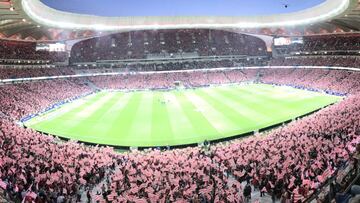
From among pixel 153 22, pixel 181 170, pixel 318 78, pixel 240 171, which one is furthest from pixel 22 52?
pixel 240 171

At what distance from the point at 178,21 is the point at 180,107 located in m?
47.2

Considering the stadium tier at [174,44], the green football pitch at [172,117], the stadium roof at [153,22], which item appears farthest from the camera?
the stadium tier at [174,44]

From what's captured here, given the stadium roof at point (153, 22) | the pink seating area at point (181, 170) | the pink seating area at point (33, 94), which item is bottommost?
the pink seating area at point (33, 94)

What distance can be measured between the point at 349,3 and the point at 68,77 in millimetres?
59260

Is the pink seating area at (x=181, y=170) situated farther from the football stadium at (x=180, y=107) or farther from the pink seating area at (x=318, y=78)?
the pink seating area at (x=318, y=78)

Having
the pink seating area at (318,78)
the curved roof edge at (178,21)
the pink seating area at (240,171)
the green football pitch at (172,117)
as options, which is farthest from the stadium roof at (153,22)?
the pink seating area at (240,171)

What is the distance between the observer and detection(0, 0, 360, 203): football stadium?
639 inches

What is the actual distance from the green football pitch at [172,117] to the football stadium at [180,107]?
228 millimetres

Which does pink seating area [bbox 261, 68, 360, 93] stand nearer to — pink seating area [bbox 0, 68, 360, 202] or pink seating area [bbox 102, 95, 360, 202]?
pink seating area [bbox 0, 68, 360, 202]

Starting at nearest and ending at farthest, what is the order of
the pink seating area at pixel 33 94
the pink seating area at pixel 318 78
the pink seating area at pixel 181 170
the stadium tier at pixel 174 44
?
the pink seating area at pixel 181 170 < the pink seating area at pixel 33 94 < the pink seating area at pixel 318 78 < the stadium tier at pixel 174 44

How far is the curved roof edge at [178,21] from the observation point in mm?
67412

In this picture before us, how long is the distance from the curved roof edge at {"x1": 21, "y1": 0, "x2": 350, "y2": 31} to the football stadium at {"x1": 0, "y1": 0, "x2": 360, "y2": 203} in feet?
1.12

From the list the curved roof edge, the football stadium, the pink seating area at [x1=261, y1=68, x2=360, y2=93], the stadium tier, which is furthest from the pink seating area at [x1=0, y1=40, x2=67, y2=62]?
the pink seating area at [x1=261, y1=68, x2=360, y2=93]

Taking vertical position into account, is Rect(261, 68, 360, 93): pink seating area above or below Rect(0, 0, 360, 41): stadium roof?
below
